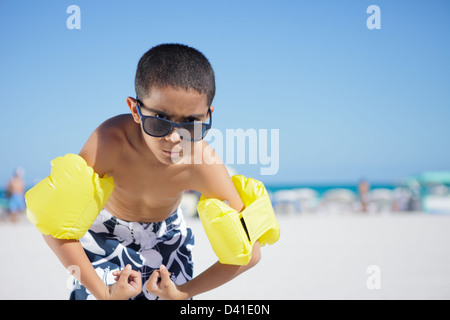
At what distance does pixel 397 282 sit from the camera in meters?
4.52

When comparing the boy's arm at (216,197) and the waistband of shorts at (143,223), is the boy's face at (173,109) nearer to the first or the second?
the boy's arm at (216,197)

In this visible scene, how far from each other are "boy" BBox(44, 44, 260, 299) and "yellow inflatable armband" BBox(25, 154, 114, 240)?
71 millimetres

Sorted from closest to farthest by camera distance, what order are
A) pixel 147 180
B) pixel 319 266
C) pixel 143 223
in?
pixel 147 180 → pixel 143 223 → pixel 319 266

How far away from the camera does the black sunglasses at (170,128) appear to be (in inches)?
76.1

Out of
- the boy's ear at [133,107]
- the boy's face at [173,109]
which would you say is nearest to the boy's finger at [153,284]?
the boy's face at [173,109]

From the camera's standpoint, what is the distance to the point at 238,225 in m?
2.06

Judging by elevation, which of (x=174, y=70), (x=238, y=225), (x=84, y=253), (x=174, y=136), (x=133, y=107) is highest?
(x=174, y=70)

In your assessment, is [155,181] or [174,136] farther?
[155,181]

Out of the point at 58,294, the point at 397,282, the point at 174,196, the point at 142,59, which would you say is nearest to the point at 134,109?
the point at 142,59

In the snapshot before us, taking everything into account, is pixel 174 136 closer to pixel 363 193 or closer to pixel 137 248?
pixel 137 248

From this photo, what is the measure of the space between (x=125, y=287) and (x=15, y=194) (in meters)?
10.3

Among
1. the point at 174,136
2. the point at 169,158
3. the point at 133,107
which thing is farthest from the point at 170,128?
the point at 133,107

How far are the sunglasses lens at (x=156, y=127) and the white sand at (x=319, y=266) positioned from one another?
2.46 meters
